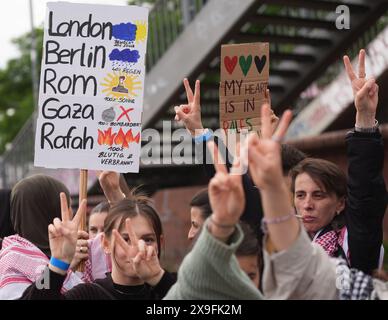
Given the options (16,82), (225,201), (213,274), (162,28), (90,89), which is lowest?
(213,274)

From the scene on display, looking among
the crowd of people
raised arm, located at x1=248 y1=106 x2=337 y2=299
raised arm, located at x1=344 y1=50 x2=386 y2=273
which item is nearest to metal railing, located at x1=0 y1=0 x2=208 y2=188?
the crowd of people

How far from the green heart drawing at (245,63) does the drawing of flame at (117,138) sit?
0.70 meters

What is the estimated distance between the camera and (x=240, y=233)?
2.69 m

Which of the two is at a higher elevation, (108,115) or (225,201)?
(108,115)

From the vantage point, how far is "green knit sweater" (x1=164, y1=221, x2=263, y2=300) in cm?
264

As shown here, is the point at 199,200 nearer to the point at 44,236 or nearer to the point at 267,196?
the point at 44,236

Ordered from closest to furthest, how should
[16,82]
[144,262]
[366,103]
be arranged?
[144,262] → [366,103] → [16,82]

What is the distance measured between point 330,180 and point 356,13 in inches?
287

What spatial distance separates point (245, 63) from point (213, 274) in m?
1.87

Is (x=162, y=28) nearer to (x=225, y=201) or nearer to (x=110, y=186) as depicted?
(x=110, y=186)

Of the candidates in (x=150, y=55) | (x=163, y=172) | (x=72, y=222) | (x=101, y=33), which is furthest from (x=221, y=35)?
(x=72, y=222)

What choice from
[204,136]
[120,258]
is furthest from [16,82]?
[120,258]

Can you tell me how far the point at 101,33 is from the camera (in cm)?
459

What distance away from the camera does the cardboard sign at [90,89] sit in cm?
446
